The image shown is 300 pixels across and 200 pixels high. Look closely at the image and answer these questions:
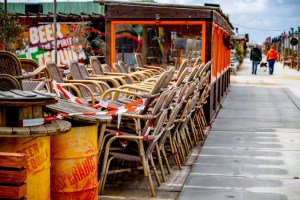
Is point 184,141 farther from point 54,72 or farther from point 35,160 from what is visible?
point 35,160

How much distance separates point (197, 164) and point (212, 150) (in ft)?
3.62

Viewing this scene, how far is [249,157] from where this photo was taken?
832 centimetres

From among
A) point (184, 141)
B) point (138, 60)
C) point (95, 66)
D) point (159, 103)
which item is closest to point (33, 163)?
point (159, 103)

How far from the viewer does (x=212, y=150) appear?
29.1 feet

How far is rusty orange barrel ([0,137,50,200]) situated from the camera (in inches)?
157

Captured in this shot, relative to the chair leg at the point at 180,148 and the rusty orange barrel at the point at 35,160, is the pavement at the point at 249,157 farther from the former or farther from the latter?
the rusty orange barrel at the point at 35,160

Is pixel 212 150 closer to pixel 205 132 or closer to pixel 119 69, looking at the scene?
pixel 205 132

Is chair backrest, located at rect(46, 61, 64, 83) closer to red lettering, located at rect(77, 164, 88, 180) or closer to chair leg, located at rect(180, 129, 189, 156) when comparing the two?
chair leg, located at rect(180, 129, 189, 156)

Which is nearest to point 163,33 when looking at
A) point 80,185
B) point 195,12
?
point 195,12

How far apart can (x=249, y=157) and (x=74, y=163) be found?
4.19 m

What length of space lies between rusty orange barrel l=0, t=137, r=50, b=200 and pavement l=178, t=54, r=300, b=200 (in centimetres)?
218

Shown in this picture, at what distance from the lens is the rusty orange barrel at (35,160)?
13.0 ft

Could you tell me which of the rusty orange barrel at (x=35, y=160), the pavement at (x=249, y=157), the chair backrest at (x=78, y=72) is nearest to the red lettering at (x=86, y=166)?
the rusty orange barrel at (x=35, y=160)

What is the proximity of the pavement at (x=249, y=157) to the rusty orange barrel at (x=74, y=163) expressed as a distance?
1572 millimetres
